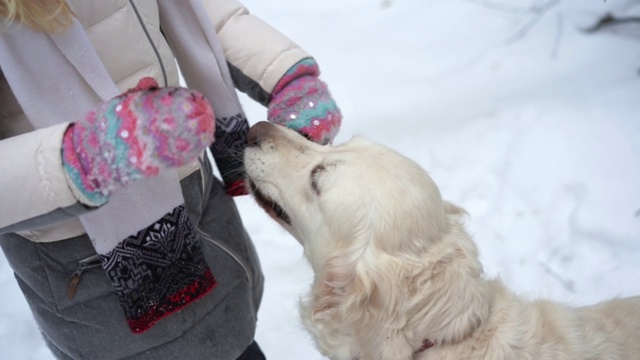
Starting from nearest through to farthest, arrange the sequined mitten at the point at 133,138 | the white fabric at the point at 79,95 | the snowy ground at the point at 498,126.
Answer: the sequined mitten at the point at 133,138 < the white fabric at the point at 79,95 < the snowy ground at the point at 498,126

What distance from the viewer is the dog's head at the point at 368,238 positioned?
5.15ft

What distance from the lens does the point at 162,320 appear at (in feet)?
5.48

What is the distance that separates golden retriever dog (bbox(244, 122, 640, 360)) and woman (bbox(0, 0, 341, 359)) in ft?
0.38

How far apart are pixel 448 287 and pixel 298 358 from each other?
1.38 m

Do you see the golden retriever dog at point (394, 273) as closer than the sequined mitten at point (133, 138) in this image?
No

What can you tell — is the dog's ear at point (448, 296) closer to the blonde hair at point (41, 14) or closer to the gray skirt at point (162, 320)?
the gray skirt at point (162, 320)

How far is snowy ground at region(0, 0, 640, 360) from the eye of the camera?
114 inches

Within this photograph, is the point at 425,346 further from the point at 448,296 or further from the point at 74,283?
the point at 74,283

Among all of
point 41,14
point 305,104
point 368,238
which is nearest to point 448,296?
point 368,238

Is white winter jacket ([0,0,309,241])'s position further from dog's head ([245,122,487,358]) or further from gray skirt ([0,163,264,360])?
dog's head ([245,122,487,358])

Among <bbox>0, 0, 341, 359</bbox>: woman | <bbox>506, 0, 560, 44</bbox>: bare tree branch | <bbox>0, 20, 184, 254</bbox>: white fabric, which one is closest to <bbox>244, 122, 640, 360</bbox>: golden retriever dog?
<bbox>0, 0, 341, 359</bbox>: woman

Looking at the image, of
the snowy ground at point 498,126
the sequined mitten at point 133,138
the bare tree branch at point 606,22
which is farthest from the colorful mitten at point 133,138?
the bare tree branch at point 606,22

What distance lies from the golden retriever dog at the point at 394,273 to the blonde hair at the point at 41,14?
2.19ft

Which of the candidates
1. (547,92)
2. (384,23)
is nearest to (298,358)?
(547,92)
